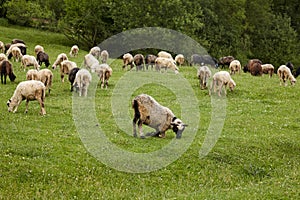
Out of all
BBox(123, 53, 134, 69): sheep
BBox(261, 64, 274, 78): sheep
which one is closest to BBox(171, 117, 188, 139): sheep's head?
BBox(123, 53, 134, 69): sheep

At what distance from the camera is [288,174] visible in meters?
15.9

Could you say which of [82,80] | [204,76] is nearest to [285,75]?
[204,76]

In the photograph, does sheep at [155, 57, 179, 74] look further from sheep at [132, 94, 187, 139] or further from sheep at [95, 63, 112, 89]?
sheep at [132, 94, 187, 139]

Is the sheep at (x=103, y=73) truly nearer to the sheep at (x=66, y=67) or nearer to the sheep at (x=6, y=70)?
the sheep at (x=66, y=67)

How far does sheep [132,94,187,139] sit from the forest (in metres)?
34.1

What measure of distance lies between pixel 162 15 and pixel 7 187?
136ft

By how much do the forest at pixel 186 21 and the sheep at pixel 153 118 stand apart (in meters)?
34.1

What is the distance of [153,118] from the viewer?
723 inches

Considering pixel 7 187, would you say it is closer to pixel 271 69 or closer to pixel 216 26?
pixel 271 69

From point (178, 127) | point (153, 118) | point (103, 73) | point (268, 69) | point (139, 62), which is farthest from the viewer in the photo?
point (268, 69)

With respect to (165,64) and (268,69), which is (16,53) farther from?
(268,69)

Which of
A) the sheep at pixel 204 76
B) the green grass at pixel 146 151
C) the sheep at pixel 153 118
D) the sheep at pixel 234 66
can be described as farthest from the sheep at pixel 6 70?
the sheep at pixel 234 66

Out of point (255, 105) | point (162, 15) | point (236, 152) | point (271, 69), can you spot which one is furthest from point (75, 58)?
point (236, 152)

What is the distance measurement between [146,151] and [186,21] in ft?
122
